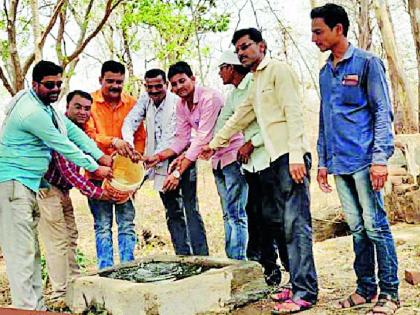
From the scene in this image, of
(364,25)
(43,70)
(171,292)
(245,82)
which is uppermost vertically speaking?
(364,25)

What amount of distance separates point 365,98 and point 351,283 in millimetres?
1733

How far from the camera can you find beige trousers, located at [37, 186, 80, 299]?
15.2 ft

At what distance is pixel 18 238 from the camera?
13.3 feet

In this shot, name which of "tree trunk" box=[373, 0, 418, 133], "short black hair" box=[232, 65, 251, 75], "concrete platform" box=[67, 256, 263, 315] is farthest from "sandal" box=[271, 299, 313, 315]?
"tree trunk" box=[373, 0, 418, 133]

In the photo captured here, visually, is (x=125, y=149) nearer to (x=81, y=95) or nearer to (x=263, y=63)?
(x=81, y=95)

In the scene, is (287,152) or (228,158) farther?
(228,158)

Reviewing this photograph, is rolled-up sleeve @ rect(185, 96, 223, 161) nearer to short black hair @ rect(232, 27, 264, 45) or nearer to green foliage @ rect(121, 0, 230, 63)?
short black hair @ rect(232, 27, 264, 45)

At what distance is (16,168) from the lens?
4.04 metres

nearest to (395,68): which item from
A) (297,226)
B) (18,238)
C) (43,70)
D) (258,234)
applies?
(258,234)

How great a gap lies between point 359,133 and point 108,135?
2.11 metres

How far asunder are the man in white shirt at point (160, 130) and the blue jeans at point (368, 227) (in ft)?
4.78

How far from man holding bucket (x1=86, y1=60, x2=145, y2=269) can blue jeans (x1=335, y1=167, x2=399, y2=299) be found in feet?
6.09

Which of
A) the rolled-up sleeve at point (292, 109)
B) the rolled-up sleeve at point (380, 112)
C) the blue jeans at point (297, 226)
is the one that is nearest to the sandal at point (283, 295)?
the blue jeans at point (297, 226)

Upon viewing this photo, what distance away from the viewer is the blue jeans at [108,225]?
496 centimetres
